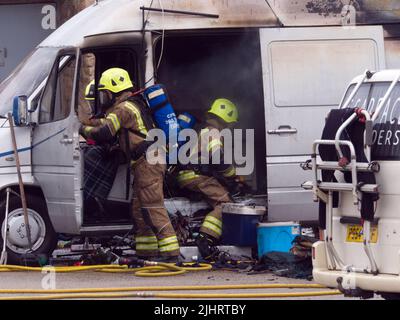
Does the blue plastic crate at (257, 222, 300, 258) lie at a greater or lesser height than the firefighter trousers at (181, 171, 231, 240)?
lesser

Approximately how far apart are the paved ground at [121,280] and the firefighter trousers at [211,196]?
51 cm

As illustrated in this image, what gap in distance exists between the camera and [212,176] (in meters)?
12.2

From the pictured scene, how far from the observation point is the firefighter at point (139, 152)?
1170 cm

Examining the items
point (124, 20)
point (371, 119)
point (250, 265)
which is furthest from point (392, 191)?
point (124, 20)

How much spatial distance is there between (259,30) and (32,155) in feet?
8.44

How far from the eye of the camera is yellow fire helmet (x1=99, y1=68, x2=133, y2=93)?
11781 millimetres

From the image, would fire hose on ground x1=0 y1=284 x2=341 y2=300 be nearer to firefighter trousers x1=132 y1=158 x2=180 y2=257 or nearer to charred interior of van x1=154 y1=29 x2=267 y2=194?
firefighter trousers x1=132 y1=158 x2=180 y2=257

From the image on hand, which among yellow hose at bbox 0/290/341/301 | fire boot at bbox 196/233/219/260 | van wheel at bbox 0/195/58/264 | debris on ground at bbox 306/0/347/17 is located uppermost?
debris on ground at bbox 306/0/347/17

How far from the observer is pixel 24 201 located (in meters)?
11.6

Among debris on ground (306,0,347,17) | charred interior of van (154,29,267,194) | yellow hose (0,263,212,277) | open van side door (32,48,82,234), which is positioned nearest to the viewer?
yellow hose (0,263,212,277)

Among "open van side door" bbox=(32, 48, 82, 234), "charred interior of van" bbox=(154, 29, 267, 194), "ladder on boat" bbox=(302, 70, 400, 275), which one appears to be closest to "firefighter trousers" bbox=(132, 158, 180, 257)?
"open van side door" bbox=(32, 48, 82, 234)

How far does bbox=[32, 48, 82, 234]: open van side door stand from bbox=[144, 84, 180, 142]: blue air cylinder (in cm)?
77

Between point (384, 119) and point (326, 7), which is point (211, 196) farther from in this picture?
point (384, 119)
